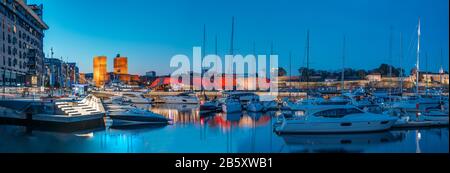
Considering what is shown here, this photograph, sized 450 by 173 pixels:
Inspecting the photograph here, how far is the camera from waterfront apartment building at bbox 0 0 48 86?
5191 cm

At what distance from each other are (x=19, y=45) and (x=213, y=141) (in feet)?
171

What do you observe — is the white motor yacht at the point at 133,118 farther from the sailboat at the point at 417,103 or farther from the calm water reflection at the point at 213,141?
the sailboat at the point at 417,103

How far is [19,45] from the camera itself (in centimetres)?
5972

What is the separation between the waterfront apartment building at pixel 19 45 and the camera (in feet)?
170

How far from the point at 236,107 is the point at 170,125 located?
13.6 m

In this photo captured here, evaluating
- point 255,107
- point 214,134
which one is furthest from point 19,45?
point 214,134

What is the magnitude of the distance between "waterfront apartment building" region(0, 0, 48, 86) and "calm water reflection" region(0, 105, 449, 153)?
102 feet

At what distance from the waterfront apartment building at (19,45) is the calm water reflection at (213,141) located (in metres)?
31.2

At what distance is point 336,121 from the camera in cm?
2133


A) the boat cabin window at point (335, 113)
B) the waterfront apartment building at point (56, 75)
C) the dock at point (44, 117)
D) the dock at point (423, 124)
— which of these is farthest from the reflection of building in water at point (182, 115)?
the waterfront apartment building at point (56, 75)
